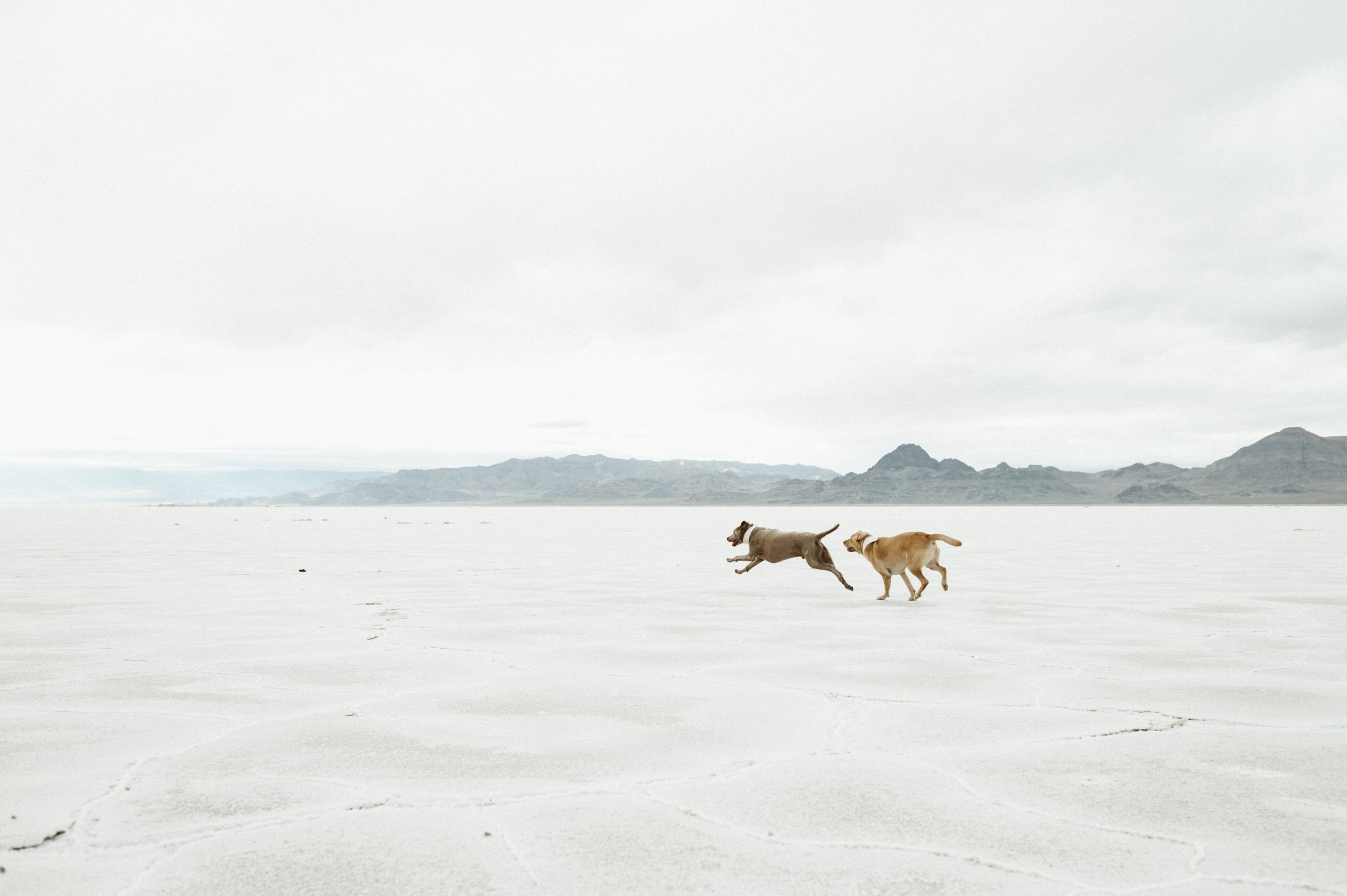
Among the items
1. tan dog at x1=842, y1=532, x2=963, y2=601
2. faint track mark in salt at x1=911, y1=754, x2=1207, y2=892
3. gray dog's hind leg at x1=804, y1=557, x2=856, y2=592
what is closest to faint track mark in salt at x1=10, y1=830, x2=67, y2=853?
faint track mark in salt at x1=911, y1=754, x2=1207, y2=892

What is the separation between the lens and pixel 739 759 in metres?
3.64

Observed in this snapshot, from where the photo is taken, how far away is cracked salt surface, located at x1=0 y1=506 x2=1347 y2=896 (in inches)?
101

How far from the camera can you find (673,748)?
382 cm

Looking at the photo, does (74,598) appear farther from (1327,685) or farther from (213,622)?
(1327,685)

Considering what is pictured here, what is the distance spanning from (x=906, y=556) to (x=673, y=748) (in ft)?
20.5

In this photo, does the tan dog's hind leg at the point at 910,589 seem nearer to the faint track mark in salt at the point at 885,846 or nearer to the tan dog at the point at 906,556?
the tan dog at the point at 906,556

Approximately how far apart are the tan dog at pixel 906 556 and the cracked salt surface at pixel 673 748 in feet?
1.60

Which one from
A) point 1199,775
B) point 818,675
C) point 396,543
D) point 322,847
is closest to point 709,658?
point 818,675

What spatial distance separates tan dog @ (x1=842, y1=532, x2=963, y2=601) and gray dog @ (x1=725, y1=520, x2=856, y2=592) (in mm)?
798

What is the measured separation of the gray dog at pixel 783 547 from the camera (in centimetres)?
1112

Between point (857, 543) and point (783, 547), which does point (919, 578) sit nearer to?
point (857, 543)

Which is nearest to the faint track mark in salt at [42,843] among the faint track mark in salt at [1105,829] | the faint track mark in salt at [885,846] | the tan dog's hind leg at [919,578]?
the faint track mark in salt at [885,846]

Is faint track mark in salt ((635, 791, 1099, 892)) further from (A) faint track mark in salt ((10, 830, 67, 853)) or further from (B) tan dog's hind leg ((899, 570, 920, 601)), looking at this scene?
(B) tan dog's hind leg ((899, 570, 920, 601))

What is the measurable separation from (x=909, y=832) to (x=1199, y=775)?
1476mm
